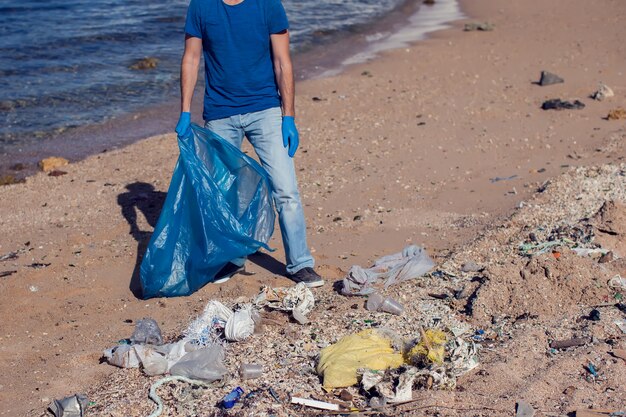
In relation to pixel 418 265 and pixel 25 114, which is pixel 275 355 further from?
pixel 25 114

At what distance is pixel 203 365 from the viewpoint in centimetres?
396

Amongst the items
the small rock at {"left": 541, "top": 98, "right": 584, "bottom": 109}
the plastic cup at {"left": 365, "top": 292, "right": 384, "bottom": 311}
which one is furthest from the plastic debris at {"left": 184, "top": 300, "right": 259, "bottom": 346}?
the small rock at {"left": 541, "top": 98, "right": 584, "bottom": 109}

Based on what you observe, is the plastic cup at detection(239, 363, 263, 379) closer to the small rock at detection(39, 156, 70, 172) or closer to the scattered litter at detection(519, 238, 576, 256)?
the scattered litter at detection(519, 238, 576, 256)

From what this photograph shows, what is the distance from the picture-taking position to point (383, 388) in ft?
12.0

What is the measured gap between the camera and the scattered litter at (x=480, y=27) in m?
13.0

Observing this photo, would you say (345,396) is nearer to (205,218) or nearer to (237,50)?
(205,218)

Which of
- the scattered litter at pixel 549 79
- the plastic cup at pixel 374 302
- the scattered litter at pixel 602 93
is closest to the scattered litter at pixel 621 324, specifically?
the plastic cup at pixel 374 302

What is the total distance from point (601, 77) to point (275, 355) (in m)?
6.77

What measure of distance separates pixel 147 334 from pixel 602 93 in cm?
593

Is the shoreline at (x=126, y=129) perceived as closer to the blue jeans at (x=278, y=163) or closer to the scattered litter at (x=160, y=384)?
the blue jeans at (x=278, y=163)

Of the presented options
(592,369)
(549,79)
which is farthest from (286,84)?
(549,79)

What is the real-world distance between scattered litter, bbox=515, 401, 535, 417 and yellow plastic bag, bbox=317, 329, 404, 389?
1.91 ft

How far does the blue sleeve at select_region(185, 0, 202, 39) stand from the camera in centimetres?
481

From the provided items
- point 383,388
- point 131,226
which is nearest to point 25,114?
point 131,226
